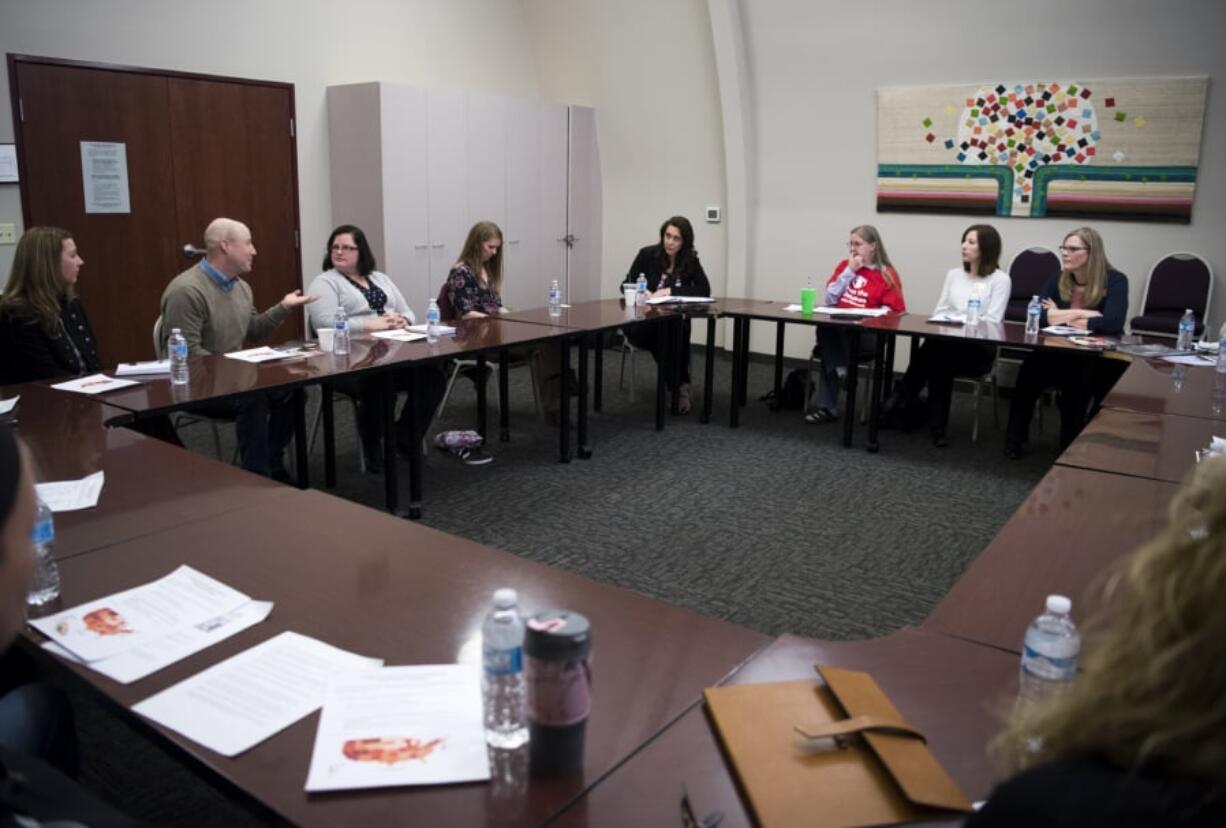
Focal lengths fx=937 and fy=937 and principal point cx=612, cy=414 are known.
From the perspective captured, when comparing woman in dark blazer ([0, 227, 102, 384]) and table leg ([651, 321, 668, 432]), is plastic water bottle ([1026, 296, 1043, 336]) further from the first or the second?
woman in dark blazer ([0, 227, 102, 384])

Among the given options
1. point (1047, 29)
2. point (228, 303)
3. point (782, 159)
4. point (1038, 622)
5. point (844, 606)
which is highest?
point (1047, 29)

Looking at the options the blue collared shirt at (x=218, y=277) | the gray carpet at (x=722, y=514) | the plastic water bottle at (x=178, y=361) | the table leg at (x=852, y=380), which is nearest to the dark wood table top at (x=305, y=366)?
the plastic water bottle at (x=178, y=361)

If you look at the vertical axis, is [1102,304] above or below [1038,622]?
above

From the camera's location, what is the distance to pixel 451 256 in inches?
265

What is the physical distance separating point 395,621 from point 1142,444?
2278 millimetres

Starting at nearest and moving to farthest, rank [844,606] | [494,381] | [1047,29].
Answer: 1. [844,606]
2. [1047,29]
3. [494,381]

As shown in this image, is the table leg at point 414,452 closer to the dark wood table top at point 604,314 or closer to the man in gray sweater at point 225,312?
the man in gray sweater at point 225,312

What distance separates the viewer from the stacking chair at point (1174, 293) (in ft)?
17.9

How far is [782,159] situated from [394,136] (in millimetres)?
2864

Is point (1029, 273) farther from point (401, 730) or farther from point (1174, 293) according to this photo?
point (401, 730)

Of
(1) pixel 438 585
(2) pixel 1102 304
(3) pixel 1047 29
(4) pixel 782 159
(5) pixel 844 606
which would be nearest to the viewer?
(1) pixel 438 585

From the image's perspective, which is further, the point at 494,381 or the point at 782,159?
the point at 782,159

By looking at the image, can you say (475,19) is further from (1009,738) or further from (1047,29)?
(1009,738)

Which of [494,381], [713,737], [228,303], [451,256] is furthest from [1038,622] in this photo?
[451,256]
